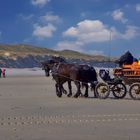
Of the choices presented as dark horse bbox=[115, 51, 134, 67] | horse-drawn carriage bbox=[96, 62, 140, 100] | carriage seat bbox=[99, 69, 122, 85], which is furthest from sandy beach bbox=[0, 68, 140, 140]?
dark horse bbox=[115, 51, 134, 67]

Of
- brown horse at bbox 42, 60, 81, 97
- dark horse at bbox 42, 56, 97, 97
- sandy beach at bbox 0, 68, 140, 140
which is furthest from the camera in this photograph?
brown horse at bbox 42, 60, 81, 97

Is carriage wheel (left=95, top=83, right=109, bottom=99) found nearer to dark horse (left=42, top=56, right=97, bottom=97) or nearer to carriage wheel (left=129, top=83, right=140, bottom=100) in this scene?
dark horse (left=42, top=56, right=97, bottom=97)

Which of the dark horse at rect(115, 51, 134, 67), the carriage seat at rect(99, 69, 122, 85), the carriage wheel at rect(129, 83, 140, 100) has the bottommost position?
the carriage wheel at rect(129, 83, 140, 100)

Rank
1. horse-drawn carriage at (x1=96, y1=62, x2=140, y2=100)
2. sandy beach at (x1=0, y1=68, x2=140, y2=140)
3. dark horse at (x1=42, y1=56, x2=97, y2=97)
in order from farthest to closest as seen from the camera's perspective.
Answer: dark horse at (x1=42, y1=56, x2=97, y2=97) → horse-drawn carriage at (x1=96, y1=62, x2=140, y2=100) → sandy beach at (x1=0, y1=68, x2=140, y2=140)

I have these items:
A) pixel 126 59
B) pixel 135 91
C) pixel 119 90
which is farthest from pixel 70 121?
pixel 126 59

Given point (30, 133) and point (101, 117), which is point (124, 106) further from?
point (30, 133)

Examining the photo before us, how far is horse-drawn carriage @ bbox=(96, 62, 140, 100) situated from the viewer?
20.7 metres

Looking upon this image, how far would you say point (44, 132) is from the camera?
1145 cm

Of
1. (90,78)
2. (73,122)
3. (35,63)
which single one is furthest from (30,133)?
(35,63)

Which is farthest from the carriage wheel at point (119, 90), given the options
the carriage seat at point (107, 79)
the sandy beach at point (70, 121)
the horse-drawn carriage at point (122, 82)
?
the sandy beach at point (70, 121)

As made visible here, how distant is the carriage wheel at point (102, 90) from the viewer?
21.5m

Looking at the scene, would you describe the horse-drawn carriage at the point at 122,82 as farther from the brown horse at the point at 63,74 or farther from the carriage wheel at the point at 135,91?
the brown horse at the point at 63,74

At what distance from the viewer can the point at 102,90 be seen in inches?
853

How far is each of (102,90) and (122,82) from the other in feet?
2.87
